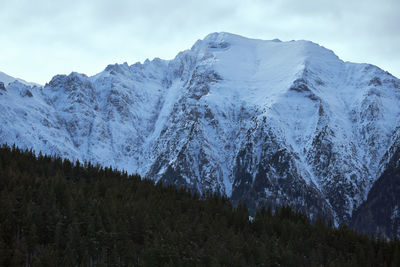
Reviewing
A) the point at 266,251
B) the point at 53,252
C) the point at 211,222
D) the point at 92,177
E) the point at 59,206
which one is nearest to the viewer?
the point at 53,252

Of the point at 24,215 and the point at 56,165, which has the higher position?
the point at 56,165

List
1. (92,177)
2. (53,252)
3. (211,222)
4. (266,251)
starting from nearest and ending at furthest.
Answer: (53,252) < (266,251) < (211,222) < (92,177)

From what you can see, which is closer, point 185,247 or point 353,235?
point 185,247

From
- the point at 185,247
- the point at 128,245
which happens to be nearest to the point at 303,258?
the point at 185,247

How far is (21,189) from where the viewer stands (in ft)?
405

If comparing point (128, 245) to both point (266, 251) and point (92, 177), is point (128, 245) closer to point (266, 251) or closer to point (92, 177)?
point (266, 251)

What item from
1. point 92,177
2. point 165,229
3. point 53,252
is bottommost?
point 53,252

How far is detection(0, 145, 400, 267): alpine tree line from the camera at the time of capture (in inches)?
4001

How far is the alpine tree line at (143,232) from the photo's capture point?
101625 millimetres

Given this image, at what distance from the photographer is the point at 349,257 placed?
421 feet

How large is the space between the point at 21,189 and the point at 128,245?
33558mm

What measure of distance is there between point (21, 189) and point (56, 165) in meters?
52.9

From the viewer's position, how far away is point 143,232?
118m

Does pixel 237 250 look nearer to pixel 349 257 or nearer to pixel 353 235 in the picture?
pixel 349 257
